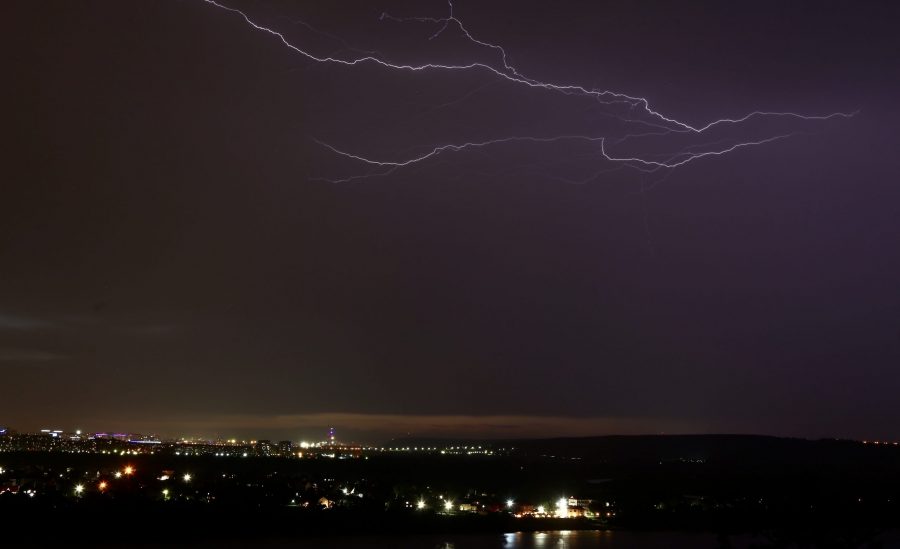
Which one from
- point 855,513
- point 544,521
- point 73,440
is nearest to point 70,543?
point 544,521

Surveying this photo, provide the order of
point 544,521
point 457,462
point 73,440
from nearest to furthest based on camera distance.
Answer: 1. point 544,521
2. point 457,462
3. point 73,440

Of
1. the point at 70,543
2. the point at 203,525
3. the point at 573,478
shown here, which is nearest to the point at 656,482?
the point at 573,478

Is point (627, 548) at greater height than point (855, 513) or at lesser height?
lesser

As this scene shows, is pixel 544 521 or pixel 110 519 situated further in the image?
pixel 544 521

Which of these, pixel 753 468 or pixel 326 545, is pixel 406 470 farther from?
pixel 326 545

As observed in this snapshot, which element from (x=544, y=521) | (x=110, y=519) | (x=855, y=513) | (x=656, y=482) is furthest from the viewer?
(x=656, y=482)

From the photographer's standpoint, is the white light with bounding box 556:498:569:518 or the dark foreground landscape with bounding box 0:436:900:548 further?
the white light with bounding box 556:498:569:518

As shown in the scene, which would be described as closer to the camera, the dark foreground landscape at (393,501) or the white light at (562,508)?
the dark foreground landscape at (393,501)
